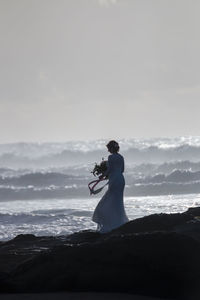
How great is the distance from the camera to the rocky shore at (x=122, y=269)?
663cm

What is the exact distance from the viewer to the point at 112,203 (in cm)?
1139

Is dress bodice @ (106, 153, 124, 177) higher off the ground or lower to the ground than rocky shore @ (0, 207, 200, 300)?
higher

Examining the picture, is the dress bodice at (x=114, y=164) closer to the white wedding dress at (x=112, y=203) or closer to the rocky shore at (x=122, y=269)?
the white wedding dress at (x=112, y=203)

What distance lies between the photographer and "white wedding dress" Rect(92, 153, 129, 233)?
37.1 feet

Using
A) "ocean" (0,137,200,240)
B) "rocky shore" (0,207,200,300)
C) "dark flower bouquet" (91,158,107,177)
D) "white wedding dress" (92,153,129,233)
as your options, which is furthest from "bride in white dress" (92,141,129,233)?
"ocean" (0,137,200,240)

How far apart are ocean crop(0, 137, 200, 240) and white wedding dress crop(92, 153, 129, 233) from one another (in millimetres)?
6268

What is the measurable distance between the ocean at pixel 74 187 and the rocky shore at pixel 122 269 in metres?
10.2

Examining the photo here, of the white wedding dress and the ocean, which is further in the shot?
the ocean

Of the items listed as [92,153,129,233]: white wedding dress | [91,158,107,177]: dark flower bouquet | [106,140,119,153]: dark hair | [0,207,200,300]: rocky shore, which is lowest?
[0,207,200,300]: rocky shore

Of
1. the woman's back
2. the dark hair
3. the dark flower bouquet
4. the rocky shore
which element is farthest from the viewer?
the dark flower bouquet

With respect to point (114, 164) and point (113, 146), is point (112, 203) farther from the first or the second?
point (113, 146)

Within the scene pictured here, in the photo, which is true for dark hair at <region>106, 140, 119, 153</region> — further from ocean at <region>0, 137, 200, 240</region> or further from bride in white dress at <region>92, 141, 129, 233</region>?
ocean at <region>0, 137, 200, 240</region>

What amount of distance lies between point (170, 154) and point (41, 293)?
63812mm

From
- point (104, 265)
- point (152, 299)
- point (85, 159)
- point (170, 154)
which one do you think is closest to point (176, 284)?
point (152, 299)
